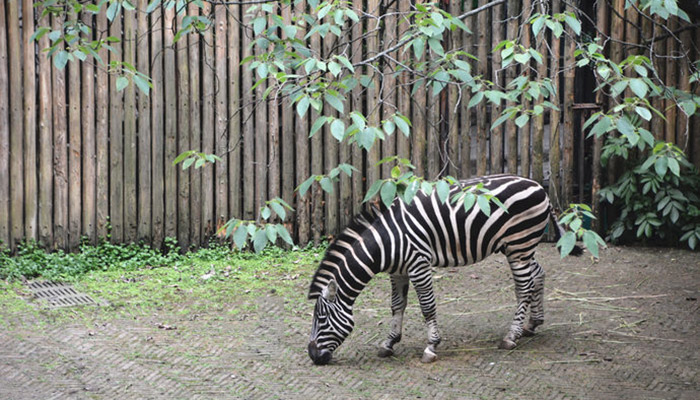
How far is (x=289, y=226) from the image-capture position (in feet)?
27.9

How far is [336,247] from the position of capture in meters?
5.57

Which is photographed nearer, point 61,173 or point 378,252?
point 378,252

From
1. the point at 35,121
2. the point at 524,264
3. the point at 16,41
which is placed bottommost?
the point at 524,264

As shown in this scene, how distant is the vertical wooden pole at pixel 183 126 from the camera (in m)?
8.16

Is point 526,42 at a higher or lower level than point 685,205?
higher

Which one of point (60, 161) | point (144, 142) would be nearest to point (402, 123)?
point (144, 142)

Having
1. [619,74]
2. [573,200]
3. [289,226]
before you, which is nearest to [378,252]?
[619,74]

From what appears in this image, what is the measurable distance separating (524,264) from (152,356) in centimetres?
273

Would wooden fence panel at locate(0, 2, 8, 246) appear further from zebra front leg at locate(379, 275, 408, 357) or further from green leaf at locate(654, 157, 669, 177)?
green leaf at locate(654, 157, 669, 177)

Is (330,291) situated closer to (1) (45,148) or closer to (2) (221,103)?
(2) (221,103)

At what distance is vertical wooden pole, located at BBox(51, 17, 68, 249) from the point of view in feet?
25.9

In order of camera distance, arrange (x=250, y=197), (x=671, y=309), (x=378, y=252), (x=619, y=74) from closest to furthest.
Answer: (x=619, y=74) → (x=378, y=252) → (x=671, y=309) → (x=250, y=197)

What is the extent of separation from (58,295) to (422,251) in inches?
137

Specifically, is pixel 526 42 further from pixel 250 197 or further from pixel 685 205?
pixel 250 197
